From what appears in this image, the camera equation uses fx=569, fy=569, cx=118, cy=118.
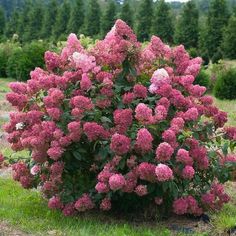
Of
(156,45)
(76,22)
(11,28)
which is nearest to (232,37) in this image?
(76,22)

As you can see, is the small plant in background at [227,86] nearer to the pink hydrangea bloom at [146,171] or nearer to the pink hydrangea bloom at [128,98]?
the pink hydrangea bloom at [128,98]

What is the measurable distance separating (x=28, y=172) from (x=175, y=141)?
1.59 metres

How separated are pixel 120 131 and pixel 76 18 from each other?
118ft

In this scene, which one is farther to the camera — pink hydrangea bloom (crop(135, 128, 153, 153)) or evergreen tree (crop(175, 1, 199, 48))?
evergreen tree (crop(175, 1, 199, 48))

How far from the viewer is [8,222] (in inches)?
198

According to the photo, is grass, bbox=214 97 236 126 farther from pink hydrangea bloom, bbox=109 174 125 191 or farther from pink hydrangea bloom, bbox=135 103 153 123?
pink hydrangea bloom, bbox=109 174 125 191

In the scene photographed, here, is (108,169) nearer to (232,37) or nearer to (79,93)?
(79,93)

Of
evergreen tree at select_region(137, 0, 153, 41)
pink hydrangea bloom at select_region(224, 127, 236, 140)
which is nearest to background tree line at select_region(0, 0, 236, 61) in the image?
evergreen tree at select_region(137, 0, 153, 41)

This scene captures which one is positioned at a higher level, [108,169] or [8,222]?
[108,169]

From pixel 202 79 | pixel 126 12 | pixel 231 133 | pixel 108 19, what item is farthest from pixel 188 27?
pixel 231 133

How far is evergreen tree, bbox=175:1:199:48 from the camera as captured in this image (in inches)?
1174

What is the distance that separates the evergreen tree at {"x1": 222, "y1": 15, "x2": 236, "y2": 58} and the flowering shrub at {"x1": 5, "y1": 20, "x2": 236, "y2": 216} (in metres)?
20.1

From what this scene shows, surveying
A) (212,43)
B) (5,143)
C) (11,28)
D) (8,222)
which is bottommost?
(11,28)

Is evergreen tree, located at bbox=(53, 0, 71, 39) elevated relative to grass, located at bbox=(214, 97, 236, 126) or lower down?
lower down
